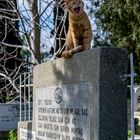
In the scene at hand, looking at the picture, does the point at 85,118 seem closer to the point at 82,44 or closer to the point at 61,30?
the point at 82,44

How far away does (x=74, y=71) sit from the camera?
500 cm

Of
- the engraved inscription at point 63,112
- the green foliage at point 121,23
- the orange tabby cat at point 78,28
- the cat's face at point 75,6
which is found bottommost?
the engraved inscription at point 63,112

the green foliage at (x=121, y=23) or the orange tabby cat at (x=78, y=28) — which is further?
the green foliage at (x=121, y=23)

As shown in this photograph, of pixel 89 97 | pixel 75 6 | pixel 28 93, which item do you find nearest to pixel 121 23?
pixel 28 93

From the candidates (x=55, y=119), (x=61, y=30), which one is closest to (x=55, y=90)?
(x=55, y=119)

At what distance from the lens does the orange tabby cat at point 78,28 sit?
5074mm

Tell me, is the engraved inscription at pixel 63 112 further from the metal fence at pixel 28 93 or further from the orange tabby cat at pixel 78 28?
the metal fence at pixel 28 93

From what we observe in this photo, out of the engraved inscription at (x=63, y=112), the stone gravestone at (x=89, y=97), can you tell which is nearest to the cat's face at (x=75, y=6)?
the stone gravestone at (x=89, y=97)

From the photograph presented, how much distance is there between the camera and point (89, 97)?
456cm

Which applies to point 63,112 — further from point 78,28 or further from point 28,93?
point 28,93

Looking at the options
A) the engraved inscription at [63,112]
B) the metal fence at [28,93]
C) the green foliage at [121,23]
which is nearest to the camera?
the engraved inscription at [63,112]

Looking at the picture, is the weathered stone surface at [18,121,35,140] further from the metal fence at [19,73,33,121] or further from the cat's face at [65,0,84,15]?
the cat's face at [65,0,84,15]

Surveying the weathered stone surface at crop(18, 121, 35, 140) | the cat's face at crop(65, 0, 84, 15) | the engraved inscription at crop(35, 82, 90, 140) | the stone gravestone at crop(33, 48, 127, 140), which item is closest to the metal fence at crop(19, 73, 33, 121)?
the weathered stone surface at crop(18, 121, 35, 140)

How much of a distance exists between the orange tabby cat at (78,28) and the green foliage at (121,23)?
15351 mm
